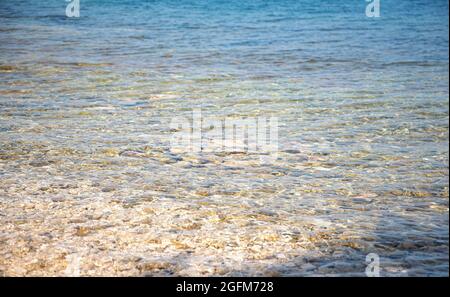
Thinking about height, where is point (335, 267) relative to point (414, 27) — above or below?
below

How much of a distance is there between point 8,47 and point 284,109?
25.6ft

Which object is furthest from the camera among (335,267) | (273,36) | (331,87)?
(273,36)

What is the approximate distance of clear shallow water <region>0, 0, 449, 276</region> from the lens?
3.01 metres

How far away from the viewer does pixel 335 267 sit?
2.83m

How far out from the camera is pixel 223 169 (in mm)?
4473

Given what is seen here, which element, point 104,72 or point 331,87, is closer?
point 331,87

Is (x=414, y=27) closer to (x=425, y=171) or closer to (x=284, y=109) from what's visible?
(x=284, y=109)

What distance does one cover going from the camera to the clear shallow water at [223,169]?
3.01m

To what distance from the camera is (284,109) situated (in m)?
6.55

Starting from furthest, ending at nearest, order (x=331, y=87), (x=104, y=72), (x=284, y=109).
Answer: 1. (x=104, y=72)
2. (x=331, y=87)
3. (x=284, y=109)
